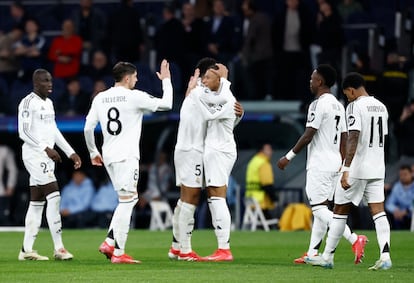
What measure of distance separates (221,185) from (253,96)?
13.2m

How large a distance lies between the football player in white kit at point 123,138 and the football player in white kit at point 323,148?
6.26ft

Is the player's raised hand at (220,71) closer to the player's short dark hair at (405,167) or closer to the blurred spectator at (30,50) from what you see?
the player's short dark hair at (405,167)

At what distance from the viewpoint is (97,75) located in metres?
31.6

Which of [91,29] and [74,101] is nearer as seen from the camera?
[74,101]

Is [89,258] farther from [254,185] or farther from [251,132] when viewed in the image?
[251,132]

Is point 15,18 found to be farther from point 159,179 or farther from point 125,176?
point 125,176

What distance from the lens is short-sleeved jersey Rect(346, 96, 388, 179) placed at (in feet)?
52.2

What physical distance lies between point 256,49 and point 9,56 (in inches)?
259

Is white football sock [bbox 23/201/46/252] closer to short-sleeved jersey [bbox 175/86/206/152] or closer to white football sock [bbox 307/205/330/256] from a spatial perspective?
short-sleeved jersey [bbox 175/86/206/152]

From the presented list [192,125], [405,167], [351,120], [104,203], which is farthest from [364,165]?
[104,203]

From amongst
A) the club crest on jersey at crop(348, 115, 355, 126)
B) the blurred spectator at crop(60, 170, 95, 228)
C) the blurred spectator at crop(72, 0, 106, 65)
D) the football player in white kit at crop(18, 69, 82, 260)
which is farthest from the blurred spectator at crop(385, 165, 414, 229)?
the club crest on jersey at crop(348, 115, 355, 126)

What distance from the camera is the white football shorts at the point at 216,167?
1764cm

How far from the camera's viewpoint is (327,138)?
17.2 m

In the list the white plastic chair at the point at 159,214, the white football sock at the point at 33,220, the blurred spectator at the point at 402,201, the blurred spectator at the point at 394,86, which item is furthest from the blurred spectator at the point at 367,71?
the white football sock at the point at 33,220
